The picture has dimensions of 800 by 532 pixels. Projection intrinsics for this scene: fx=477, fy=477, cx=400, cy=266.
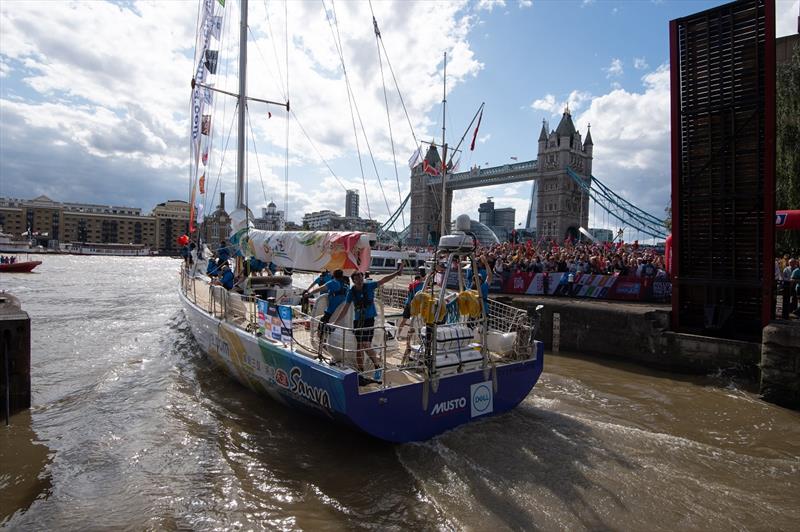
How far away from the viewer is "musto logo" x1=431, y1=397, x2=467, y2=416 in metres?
5.93

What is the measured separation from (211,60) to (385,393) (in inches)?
590

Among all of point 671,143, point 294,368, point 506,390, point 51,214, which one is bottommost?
point 506,390

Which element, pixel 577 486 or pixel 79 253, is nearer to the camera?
pixel 577 486

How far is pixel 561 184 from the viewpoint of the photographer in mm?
94375

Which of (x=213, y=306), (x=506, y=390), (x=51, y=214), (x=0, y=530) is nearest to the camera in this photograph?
(x=0, y=530)

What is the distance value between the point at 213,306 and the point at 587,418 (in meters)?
7.04

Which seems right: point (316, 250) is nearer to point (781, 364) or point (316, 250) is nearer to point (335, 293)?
point (335, 293)

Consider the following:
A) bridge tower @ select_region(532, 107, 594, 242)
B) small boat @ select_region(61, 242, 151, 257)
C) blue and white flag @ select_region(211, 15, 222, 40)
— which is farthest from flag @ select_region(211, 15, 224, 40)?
small boat @ select_region(61, 242, 151, 257)

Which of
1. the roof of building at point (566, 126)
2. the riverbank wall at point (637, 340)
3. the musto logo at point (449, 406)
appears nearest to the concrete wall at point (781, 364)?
the riverbank wall at point (637, 340)

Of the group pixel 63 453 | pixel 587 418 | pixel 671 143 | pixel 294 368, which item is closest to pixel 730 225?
pixel 671 143

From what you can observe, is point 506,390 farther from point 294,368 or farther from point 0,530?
point 0,530

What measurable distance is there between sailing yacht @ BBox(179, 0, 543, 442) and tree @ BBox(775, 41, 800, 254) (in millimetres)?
16131

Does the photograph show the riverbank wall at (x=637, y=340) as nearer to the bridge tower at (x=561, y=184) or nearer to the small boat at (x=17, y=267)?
the small boat at (x=17, y=267)

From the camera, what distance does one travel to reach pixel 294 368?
6.24 meters
